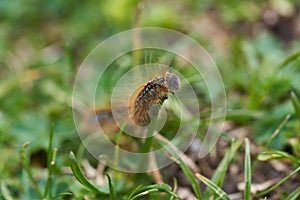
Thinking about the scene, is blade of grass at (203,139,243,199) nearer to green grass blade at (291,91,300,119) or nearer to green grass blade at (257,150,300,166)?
green grass blade at (257,150,300,166)

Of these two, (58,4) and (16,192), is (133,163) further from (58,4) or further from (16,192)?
(58,4)

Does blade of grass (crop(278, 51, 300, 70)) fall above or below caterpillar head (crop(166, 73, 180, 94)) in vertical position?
above

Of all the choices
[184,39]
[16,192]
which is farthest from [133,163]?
[184,39]

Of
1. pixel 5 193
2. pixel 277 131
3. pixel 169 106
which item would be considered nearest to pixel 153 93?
pixel 169 106

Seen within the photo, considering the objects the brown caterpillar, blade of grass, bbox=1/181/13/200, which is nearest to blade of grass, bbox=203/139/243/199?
the brown caterpillar

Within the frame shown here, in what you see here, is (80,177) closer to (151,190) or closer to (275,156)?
(151,190)
